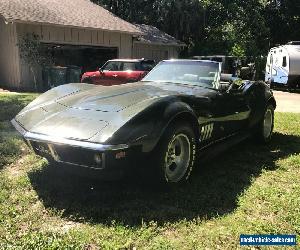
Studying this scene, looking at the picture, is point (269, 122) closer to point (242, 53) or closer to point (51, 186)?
point (51, 186)

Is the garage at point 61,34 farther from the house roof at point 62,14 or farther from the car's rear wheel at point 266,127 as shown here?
the car's rear wheel at point 266,127

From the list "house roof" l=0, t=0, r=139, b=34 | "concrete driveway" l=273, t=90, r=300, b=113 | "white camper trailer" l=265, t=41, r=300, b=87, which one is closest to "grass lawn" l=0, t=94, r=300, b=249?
"concrete driveway" l=273, t=90, r=300, b=113

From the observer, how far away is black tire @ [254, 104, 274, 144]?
6474mm

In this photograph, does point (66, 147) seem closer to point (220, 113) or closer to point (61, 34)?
point (220, 113)

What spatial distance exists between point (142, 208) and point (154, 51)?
23602 millimetres

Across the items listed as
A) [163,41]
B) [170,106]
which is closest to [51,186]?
[170,106]

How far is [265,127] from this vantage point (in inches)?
267

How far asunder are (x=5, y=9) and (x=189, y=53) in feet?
57.4

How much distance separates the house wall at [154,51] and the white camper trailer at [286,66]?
834 cm

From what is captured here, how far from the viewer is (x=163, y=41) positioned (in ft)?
84.7

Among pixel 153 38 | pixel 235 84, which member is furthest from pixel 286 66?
pixel 235 84

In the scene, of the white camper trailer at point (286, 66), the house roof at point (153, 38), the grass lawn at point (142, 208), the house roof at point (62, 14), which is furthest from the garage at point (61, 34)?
the grass lawn at point (142, 208)

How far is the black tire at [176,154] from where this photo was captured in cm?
395

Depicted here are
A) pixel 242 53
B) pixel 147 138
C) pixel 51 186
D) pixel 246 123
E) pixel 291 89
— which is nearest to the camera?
pixel 147 138
